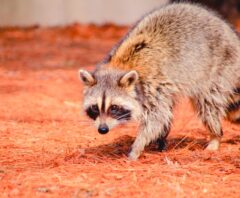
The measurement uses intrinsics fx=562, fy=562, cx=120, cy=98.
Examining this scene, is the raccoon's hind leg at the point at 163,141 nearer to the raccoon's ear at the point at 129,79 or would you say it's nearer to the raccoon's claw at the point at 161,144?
the raccoon's claw at the point at 161,144

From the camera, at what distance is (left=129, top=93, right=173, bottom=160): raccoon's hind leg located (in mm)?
5617

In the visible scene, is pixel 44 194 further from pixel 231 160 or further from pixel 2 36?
pixel 2 36

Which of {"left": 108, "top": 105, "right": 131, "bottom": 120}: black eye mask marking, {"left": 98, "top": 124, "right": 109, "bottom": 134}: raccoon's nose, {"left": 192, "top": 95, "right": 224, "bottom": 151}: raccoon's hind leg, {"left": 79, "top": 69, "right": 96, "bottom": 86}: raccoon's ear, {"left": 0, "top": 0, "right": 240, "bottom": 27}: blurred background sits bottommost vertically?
{"left": 0, "top": 0, "right": 240, "bottom": 27}: blurred background

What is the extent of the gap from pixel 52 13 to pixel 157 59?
1137cm

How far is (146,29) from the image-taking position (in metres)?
5.95

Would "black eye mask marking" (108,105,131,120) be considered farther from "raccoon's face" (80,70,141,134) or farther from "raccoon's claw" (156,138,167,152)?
"raccoon's claw" (156,138,167,152)

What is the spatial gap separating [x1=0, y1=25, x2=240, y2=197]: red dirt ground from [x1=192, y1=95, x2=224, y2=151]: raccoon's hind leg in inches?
6.5

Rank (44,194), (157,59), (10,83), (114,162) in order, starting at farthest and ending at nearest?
(10,83)
(157,59)
(114,162)
(44,194)

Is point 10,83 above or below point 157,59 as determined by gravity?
below

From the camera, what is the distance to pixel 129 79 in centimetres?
540

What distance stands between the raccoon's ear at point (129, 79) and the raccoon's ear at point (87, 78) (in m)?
0.29

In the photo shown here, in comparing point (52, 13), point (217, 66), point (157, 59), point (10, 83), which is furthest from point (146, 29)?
point (52, 13)

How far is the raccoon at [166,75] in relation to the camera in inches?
214

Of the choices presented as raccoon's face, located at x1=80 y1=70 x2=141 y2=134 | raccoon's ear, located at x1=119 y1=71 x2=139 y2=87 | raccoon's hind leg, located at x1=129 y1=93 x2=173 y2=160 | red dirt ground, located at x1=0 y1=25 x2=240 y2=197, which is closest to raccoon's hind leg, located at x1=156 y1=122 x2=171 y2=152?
red dirt ground, located at x1=0 y1=25 x2=240 y2=197
